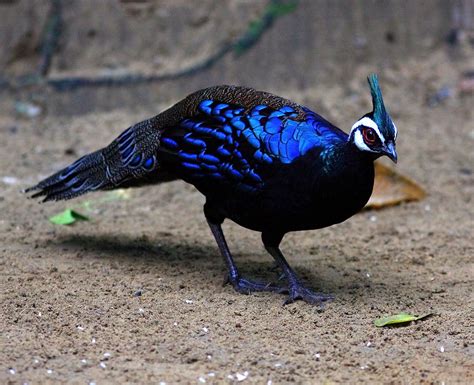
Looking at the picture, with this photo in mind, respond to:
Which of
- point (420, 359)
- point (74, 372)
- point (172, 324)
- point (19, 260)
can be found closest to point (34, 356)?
point (74, 372)

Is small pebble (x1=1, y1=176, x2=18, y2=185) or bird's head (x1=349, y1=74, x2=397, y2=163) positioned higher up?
bird's head (x1=349, y1=74, x2=397, y2=163)

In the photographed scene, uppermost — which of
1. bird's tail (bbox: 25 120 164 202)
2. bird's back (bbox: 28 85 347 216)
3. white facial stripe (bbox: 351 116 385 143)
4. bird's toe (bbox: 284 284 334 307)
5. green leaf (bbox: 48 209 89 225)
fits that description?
white facial stripe (bbox: 351 116 385 143)

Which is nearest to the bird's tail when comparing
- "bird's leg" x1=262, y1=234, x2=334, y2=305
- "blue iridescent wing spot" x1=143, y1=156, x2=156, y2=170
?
"blue iridescent wing spot" x1=143, y1=156, x2=156, y2=170

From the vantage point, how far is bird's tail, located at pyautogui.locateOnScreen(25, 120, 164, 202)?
16.0 ft

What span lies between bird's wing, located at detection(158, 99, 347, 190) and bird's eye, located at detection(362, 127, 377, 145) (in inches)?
8.8

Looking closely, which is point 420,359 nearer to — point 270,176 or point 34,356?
point 270,176

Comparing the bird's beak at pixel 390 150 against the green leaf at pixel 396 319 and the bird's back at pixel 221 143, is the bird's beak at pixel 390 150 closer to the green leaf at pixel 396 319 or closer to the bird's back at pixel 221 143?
the bird's back at pixel 221 143

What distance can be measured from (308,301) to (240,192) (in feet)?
2.19

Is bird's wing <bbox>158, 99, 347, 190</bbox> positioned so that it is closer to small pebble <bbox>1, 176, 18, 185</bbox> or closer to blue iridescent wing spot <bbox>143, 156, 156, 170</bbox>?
blue iridescent wing spot <bbox>143, 156, 156, 170</bbox>

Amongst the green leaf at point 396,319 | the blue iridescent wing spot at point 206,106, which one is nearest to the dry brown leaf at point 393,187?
the blue iridescent wing spot at point 206,106

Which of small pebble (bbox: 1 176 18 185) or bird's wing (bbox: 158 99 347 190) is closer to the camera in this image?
bird's wing (bbox: 158 99 347 190)

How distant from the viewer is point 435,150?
7395mm

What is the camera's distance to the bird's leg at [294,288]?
4492 mm

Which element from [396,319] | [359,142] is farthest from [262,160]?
[396,319]
